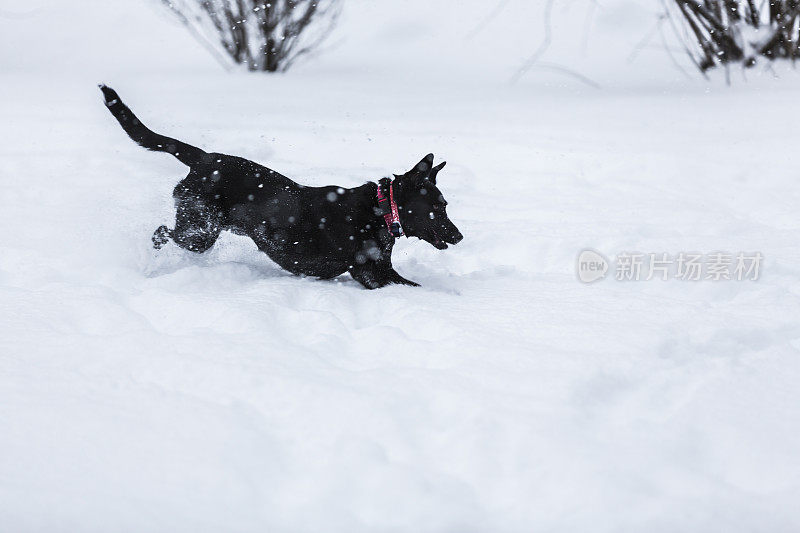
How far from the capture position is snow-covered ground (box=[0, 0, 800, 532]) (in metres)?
1.76

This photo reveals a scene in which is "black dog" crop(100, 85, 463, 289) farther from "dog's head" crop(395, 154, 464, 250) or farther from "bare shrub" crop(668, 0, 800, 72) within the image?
"bare shrub" crop(668, 0, 800, 72)

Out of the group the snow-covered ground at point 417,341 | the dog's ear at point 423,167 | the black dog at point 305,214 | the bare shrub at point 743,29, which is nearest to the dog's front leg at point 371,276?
the black dog at point 305,214

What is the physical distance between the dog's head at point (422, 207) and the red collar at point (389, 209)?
0.15ft

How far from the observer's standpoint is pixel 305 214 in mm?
3465

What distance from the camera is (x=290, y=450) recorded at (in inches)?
75.0

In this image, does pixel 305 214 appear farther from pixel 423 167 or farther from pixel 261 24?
pixel 261 24

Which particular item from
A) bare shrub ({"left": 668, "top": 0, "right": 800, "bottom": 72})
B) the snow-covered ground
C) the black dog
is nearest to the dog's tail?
the black dog

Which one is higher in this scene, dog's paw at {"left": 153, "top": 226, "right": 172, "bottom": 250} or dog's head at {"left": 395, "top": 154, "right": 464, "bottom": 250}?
dog's head at {"left": 395, "top": 154, "right": 464, "bottom": 250}

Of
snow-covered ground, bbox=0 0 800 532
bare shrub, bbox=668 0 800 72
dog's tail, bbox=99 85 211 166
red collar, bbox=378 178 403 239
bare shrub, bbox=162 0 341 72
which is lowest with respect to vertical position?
snow-covered ground, bbox=0 0 800 532

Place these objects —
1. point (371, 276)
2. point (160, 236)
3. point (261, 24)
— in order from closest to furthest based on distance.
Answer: point (371, 276)
point (160, 236)
point (261, 24)

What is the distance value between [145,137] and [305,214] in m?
0.90

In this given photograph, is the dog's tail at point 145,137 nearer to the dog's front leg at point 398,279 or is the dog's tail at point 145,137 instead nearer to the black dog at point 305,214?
the black dog at point 305,214

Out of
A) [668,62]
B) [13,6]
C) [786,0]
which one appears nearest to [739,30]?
[786,0]

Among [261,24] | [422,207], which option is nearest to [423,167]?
[422,207]
